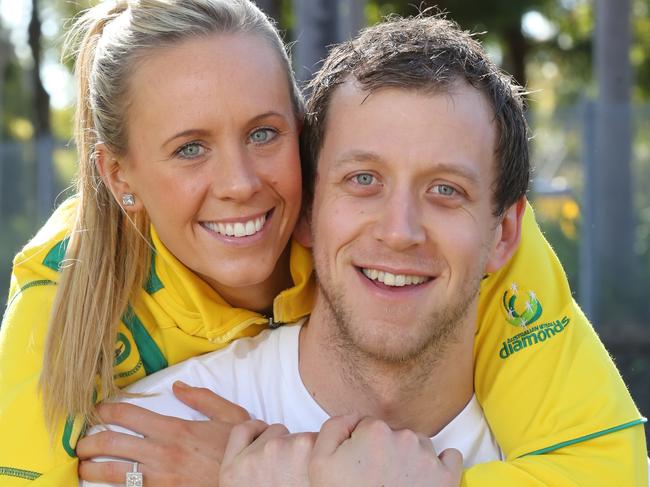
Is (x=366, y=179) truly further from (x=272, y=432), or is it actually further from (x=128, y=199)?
(x=128, y=199)

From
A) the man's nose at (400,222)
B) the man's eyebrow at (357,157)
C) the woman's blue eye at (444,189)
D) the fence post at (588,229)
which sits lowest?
the fence post at (588,229)

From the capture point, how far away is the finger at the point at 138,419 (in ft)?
10.1

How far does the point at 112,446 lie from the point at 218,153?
37.4 inches

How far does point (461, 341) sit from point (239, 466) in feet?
2.62

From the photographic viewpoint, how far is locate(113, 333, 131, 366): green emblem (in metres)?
3.42

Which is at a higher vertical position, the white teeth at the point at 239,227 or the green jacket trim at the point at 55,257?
the white teeth at the point at 239,227

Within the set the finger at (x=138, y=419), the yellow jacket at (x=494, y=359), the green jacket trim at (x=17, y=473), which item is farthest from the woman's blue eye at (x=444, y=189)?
the green jacket trim at (x=17, y=473)

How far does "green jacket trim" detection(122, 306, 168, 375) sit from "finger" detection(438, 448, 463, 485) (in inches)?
42.4

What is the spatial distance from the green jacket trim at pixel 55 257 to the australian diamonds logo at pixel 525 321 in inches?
61.1

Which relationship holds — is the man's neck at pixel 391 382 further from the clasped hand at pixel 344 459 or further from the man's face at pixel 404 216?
the clasped hand at pixel 344 459

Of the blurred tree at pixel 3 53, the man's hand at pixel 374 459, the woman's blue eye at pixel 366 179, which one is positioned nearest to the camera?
the man's hand at pixel 374 459

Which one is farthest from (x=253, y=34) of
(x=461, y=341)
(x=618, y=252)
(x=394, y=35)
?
(x=618, y=252)

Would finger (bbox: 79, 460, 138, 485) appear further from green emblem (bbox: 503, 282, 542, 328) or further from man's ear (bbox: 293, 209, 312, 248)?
green emblem (bbox: 503, 282, 542, 328)

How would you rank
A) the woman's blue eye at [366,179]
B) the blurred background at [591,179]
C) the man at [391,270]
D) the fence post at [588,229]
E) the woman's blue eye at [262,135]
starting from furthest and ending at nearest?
1. the fence post at [588,229]
2. the blurred background at [591,179]
3. the woman's blue eye at [262,135]
4. the woman's blue eye at [366,179]
5. the man at [391,270]
